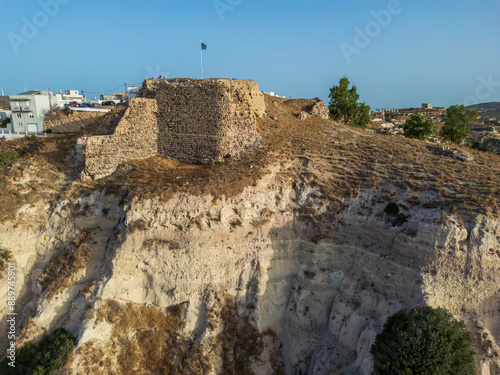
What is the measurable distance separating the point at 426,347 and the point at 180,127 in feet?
63.6

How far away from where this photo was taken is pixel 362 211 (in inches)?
744

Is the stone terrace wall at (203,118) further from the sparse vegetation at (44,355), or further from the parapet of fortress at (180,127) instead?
the sparse vegetation at (44,355)

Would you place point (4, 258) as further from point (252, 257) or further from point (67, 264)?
point (252, 257)

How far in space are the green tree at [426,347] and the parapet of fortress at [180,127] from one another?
1476 cm

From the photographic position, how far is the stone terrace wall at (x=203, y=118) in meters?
22.2

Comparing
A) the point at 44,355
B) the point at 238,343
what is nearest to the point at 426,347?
the point at 238,343

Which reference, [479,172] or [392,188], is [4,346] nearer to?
[392,188]

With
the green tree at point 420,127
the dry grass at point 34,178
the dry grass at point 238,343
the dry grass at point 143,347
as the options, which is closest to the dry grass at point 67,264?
the dry grass at point 143,347

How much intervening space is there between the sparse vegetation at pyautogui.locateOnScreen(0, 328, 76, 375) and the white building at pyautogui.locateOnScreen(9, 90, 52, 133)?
37.3 metres

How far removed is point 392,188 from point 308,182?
5040 millimetres

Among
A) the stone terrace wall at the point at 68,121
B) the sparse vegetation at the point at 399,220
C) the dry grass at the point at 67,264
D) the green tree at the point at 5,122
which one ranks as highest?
the green tree at the point at 5,122

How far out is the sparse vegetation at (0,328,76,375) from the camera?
15.2m

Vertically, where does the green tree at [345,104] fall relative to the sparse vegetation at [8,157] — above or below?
above

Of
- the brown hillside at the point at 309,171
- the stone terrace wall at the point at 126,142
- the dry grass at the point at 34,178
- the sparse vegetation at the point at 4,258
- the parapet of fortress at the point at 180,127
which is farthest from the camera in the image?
the parapet of fortress at the point at 180,127
